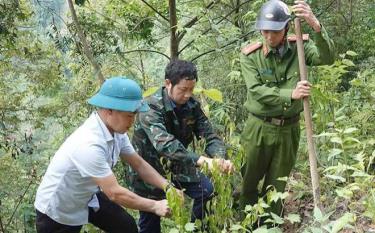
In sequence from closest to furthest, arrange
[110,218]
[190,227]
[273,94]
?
[190,227] < [110,218] < [273,94]

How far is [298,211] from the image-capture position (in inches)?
164

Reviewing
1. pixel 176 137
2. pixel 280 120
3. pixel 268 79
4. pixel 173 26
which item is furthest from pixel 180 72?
pixel 173 26

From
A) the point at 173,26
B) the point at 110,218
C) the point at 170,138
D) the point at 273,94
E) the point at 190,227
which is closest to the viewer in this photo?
the point at 190,227

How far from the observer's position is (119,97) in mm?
2482

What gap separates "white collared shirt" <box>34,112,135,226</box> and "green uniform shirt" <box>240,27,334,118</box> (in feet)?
3.45

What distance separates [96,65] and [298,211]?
2499mm

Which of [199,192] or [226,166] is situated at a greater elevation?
[226,166]

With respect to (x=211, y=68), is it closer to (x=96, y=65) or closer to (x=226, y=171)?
(x=96, y=65)

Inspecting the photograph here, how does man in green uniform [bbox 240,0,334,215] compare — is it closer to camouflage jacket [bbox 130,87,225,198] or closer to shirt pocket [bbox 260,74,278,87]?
shirt pocket [bbox 260,74,278,87]

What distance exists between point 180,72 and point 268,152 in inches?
43.9

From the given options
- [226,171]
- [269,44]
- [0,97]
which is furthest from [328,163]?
[0,97]

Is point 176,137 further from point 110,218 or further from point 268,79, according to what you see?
point 268,79

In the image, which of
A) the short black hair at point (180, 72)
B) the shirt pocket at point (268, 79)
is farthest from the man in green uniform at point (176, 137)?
the shirt pocket at point (268, 79)

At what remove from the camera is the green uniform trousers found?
3.59 meters
